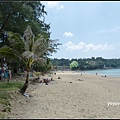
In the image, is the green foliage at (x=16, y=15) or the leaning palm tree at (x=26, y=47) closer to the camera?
the leaning palm tree at (x=26, y=47)

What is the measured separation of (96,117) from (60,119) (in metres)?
1.43

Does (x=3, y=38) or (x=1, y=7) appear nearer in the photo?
(x=1, y=7)

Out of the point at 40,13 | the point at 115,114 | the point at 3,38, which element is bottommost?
the point at 115,114

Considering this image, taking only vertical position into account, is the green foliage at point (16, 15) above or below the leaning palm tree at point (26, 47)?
above

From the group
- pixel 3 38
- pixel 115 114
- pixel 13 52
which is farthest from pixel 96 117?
pixel 3 38

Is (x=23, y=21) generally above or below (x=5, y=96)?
above

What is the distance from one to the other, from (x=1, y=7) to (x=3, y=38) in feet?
16.3

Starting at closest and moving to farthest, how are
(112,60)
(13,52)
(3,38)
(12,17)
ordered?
(13,52) < (12,17) < (3,38) < (112,60)

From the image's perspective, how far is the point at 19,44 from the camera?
10.2 metres

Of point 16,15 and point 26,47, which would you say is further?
point 16,15

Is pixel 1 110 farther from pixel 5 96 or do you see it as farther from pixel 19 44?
pixel 19 44

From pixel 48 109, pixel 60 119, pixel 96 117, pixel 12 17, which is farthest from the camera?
pixel 12 17

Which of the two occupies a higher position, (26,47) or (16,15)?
(16,15)

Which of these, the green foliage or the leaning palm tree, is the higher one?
the green foliage
